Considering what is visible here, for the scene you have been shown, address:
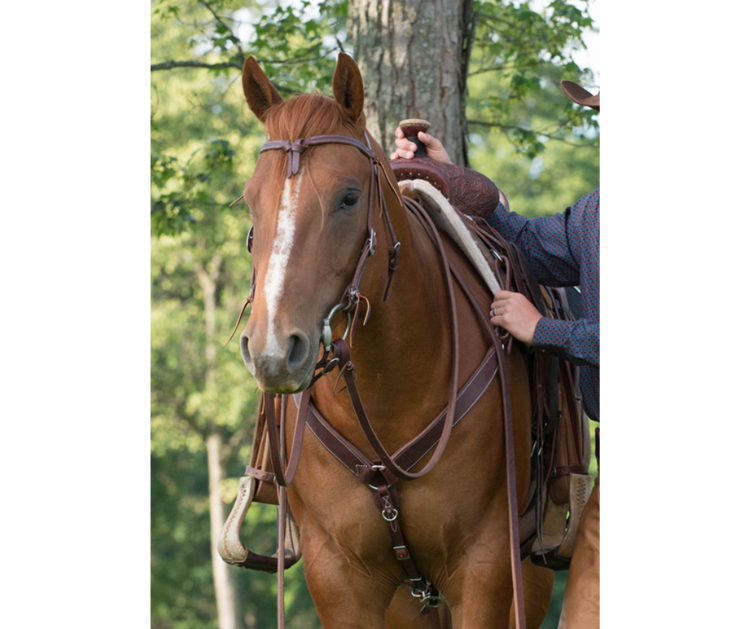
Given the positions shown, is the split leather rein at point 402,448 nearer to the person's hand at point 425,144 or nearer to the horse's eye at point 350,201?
the horse's eye at point 350,201

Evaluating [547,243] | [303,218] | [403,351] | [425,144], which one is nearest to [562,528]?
[547,243]

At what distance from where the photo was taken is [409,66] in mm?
5492

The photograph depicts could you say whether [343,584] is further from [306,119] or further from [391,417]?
[306,119]

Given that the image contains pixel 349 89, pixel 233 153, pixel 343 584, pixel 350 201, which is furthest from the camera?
pixel 233 153

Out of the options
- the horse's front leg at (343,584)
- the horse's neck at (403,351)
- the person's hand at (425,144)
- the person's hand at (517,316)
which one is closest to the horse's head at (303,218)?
the horse's neck at (403,351)

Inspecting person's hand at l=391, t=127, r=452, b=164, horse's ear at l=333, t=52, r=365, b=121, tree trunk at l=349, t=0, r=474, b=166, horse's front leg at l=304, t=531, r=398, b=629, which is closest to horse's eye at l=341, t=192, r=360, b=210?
horse's ear at l=333, t=52, r=365, b=121

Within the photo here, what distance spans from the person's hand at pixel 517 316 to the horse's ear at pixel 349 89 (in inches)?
39.5

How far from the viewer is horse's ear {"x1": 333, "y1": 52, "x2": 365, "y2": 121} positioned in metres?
2.68

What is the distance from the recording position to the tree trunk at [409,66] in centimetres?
549

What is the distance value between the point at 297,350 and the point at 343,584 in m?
1.21
